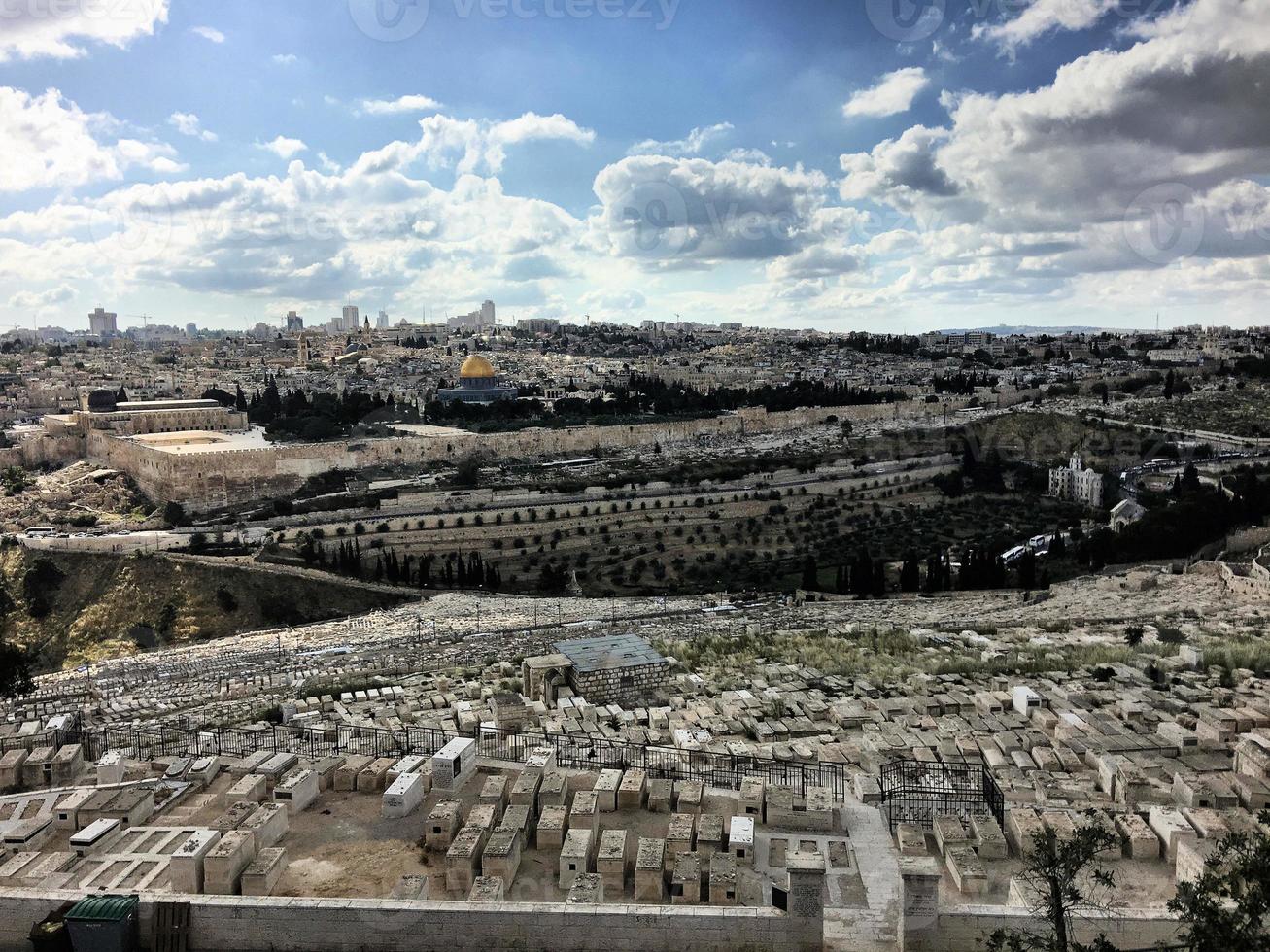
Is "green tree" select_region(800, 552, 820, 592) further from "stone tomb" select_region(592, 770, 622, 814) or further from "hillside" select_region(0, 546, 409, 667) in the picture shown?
"stone tomb" select_region(592, 770, 622, 814)

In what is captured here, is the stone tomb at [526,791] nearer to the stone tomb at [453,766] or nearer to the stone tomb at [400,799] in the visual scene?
the stone tomb at [453,766]

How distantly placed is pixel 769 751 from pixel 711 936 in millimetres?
3774

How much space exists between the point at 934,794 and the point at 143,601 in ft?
60.8

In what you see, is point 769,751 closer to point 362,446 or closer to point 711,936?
point 711,936

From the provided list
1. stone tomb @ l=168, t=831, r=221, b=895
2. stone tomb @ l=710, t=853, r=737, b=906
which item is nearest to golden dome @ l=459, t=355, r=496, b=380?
stone tomb @ l=168, t=831, r=221, b=895

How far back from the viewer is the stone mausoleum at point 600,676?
431 inches

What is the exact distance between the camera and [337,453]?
1284 inches

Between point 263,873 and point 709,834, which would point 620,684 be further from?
point 263,873

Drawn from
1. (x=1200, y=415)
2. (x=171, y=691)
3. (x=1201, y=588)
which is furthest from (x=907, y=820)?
(x=1200, y=415)

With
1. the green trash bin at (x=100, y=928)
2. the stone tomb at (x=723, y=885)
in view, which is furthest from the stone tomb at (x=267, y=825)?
the stone tomb at (x=723, y=885)

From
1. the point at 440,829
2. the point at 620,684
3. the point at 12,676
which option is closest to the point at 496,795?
the point at 440,829

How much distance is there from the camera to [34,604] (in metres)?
Answer: 21.2

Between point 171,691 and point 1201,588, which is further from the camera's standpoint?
point 1201,588

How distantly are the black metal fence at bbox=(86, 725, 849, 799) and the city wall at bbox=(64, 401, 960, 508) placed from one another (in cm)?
2174
